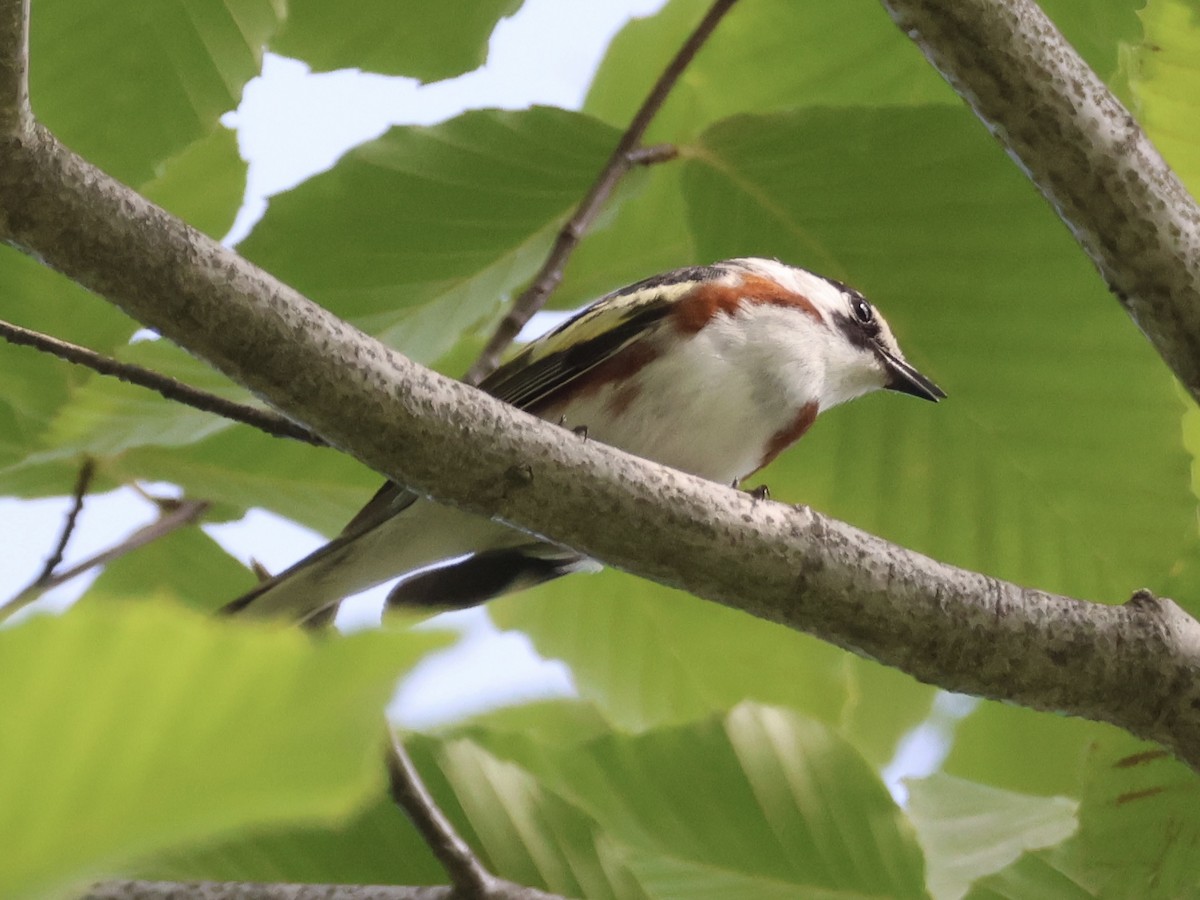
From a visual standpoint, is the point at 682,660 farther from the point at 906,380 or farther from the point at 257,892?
the point at 257,892

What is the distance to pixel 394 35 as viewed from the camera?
2289 mm

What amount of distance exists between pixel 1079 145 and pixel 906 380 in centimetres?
98

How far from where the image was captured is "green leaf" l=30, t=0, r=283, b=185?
209 cm

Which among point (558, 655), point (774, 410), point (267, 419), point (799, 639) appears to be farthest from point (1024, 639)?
point (558, 655)

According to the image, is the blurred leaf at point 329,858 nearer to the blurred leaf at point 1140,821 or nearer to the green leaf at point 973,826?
the green leaf at point 973,826

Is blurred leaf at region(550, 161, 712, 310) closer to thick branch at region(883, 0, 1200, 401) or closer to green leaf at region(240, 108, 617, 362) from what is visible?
green leaf at region(240, 108, 617, 362)

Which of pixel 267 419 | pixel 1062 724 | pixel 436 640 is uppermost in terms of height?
pixel 267 419

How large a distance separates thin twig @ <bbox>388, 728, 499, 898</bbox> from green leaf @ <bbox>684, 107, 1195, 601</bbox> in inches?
45.0

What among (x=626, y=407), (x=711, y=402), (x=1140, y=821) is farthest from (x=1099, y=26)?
(x=1140, y=821)

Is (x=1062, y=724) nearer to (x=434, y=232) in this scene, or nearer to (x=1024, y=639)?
(x=1024, y=639)

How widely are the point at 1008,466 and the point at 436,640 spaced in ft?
7.19

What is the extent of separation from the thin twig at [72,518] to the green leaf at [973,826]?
1.39 m

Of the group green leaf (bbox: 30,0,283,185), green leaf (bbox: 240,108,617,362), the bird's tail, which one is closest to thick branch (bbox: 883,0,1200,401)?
green leaf (bbox: 240,108,617,362)

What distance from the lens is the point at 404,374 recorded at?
1300 millimetres
